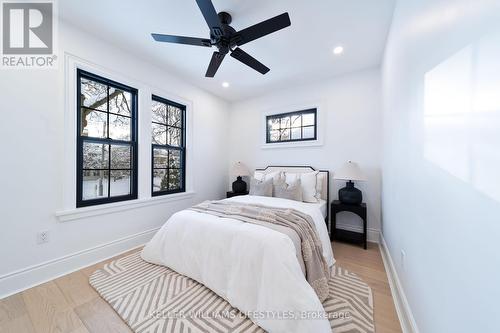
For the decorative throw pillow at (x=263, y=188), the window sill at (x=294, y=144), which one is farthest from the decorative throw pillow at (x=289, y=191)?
the window sill at (x=294, y=144)

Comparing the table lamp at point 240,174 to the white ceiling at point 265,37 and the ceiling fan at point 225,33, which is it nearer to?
the white ceiling at point 265,37

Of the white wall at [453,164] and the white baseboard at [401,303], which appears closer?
the white wall at [453,164]

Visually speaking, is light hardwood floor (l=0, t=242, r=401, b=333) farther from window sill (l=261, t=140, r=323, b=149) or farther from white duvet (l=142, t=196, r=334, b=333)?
window sill (l=261, t=140, r=323, b=149)

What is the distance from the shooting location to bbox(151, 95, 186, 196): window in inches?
118

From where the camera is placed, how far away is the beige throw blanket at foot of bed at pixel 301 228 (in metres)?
1.59

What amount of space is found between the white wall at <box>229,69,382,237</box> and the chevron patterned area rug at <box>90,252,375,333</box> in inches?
58.5

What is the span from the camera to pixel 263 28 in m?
1.62

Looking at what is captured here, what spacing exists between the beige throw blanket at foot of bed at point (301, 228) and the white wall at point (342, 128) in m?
1.52

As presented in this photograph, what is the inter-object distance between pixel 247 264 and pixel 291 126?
276cm

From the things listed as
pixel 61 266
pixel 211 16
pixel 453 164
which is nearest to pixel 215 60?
pixel 211 16

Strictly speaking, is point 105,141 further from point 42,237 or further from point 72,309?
point 72,309

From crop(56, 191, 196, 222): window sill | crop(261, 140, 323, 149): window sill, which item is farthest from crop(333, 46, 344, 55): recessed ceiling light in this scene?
crop(56, 191, 196, 222): window sill

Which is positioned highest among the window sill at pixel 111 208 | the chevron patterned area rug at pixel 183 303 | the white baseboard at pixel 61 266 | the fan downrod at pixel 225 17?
the fan downrod at pixel 225 17

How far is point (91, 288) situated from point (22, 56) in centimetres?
232
